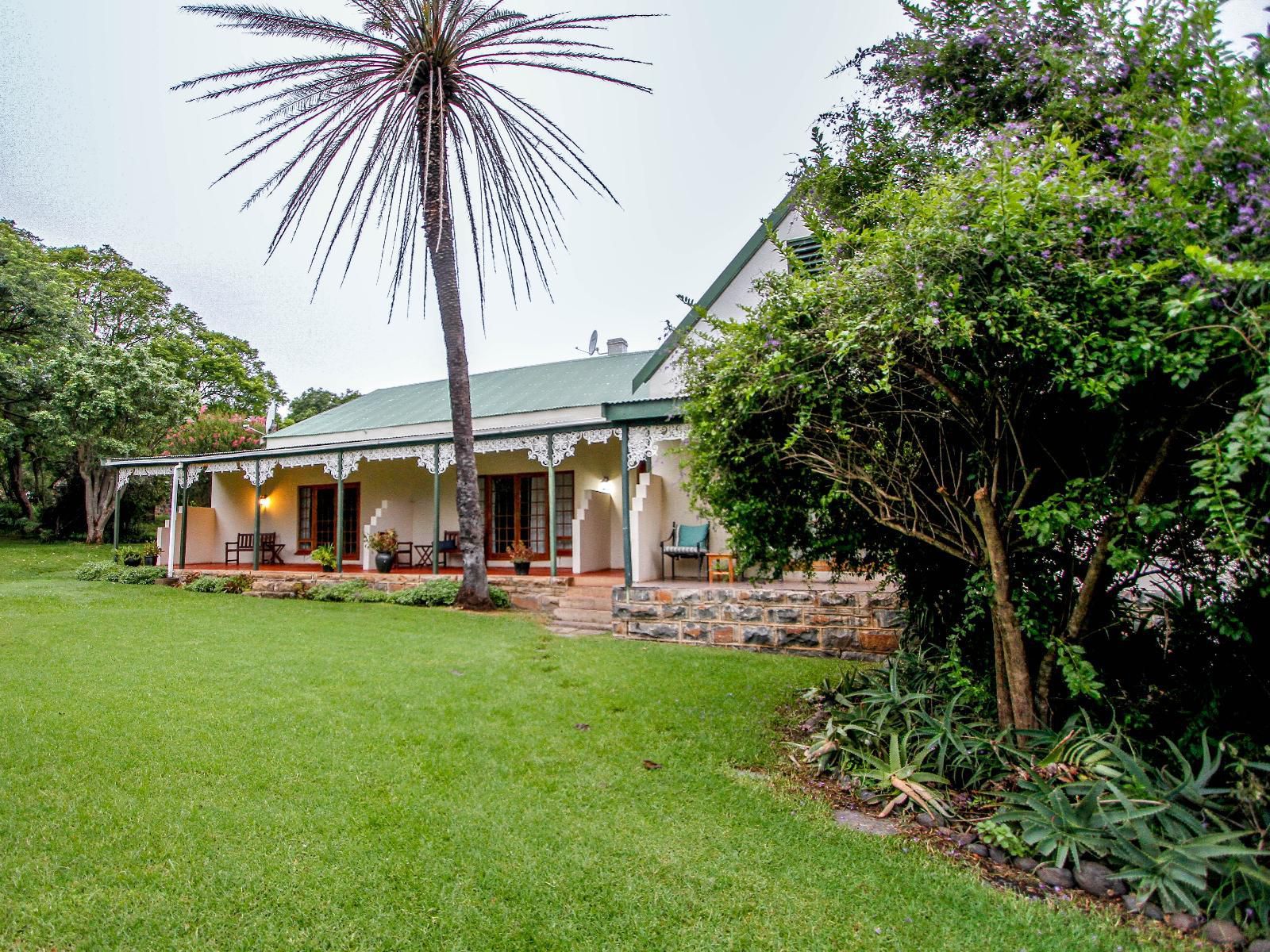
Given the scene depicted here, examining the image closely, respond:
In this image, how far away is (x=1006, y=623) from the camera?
3.48 metres

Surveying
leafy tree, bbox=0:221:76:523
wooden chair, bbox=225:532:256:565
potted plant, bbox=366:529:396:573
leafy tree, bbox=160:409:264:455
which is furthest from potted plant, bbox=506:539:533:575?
leafy tree, bbox=0:221:76:523

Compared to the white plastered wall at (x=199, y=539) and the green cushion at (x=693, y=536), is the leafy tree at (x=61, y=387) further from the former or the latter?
the green cushion at (x=693, y=536)

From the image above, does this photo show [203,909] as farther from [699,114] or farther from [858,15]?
[699,114]

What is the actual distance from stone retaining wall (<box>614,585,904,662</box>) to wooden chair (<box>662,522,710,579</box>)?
146 cm

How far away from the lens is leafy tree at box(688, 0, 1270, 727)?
230 cm

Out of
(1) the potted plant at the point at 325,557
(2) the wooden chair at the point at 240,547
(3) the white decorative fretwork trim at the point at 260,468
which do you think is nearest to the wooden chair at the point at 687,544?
(1) the potted plant at the point at 325,557

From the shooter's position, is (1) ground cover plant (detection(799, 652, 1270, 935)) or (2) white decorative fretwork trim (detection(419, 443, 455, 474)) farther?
(2) white decorative fretwork trim (detection(419, 443, 455, 474))

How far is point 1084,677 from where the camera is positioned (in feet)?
9.94

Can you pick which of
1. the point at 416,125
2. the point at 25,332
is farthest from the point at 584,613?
the point at 25,332

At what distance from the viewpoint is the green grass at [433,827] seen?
2346 millimetres

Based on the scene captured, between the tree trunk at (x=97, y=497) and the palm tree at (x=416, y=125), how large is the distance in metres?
14.2

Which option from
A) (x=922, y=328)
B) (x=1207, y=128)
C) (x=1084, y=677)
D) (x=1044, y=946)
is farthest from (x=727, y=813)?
(x=1207, y=128)

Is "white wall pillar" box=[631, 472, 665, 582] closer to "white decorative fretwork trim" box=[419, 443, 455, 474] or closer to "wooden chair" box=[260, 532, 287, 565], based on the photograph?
"white decorative fretwork trim" box=[419, 443, 455, 474]

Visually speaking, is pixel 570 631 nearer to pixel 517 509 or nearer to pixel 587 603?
pixel 587 603
